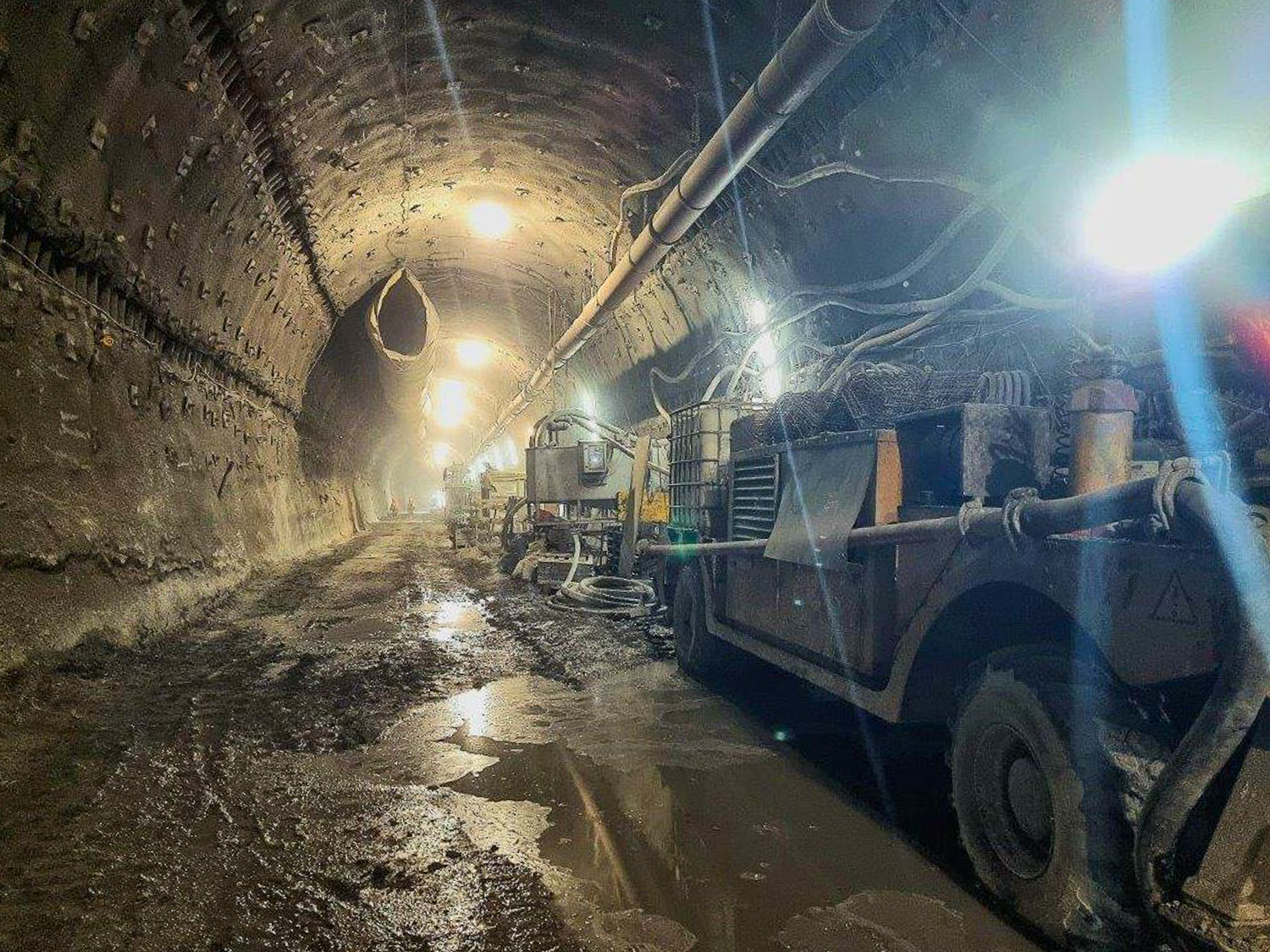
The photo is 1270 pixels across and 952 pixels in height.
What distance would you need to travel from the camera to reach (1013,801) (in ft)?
8.38

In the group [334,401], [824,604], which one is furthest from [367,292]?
[824,604]

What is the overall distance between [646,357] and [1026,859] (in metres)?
13.3

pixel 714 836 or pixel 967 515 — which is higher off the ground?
pixel 967 515

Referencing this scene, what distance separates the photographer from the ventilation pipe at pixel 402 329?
50.4ft

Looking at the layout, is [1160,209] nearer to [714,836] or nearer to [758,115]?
[758,115]

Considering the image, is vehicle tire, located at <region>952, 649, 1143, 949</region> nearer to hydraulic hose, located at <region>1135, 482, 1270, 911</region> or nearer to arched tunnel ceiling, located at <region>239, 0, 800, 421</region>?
hydraulic hose, located at <region>1135, 482, 1270, 911</region>

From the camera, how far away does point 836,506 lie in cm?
380

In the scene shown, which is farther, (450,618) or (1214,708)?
(450,618)

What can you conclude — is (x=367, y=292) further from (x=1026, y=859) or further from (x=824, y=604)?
(x=1026, y=859)

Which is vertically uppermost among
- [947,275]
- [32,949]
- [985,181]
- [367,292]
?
[367,292]

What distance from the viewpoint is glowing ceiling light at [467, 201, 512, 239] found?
44.8ft

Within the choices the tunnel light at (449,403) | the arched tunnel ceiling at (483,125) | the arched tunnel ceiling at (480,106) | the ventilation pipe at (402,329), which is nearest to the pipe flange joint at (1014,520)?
the arched tunnel ceiling at (483,125)

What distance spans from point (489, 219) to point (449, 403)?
23.8 m

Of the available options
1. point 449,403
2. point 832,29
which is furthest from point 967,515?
point 449,403
